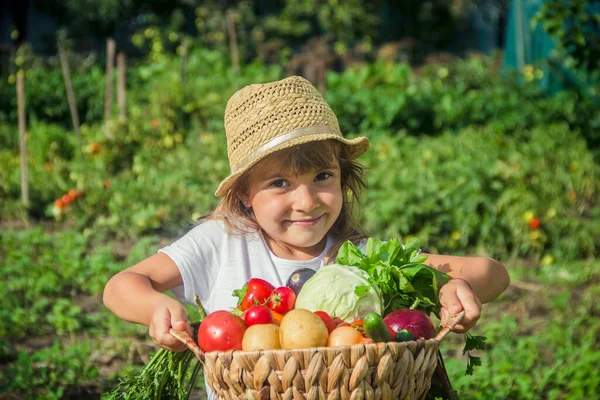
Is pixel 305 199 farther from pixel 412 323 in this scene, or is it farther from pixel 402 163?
pixel 402 163

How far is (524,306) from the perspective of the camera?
5090mm

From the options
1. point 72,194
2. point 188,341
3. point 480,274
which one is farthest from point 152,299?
point 72,194

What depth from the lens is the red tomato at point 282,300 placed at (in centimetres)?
206

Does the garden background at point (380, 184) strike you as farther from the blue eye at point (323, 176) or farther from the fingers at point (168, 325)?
the fingers at point (168, 325)

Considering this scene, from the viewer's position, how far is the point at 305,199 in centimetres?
240

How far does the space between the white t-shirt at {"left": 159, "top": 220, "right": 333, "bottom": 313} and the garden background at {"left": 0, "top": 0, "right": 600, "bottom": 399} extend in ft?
1.62

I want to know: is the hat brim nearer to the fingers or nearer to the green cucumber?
the fingers

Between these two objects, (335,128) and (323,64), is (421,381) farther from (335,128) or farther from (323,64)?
(323,64)

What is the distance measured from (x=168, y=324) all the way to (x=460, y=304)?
0.77m

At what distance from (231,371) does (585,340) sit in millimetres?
3036

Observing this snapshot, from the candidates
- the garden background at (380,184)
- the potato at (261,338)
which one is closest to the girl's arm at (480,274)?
the potato at (261,338)

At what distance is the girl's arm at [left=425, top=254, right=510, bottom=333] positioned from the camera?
1979 mm

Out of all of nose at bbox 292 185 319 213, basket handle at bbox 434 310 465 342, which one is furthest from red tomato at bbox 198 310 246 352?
nose at bbox 292 185 319 213

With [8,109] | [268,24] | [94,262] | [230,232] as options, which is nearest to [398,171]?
[94,262]
